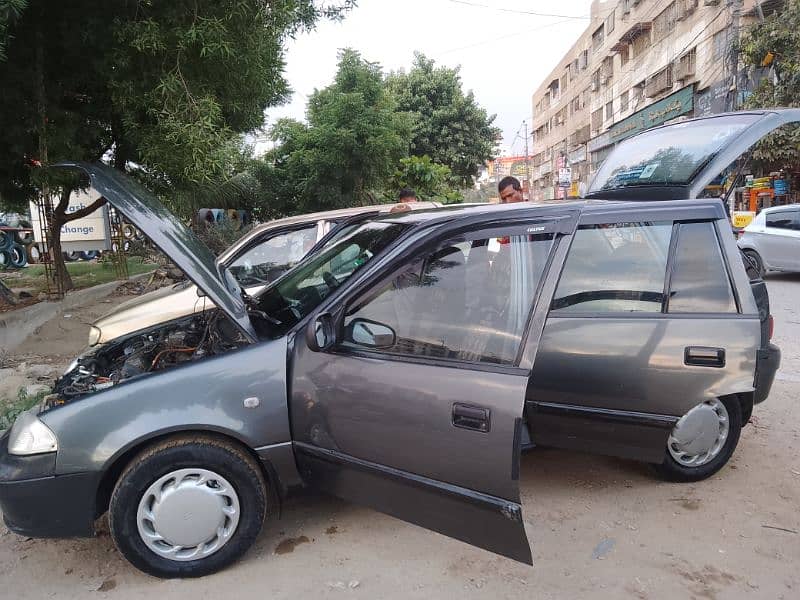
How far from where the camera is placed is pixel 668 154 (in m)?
3.87

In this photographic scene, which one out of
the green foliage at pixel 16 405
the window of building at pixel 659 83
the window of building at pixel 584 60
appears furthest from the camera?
the window of building at pixel 584 60

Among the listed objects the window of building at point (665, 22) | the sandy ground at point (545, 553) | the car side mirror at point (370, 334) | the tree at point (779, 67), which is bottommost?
the sandy ground at point (545, 553)

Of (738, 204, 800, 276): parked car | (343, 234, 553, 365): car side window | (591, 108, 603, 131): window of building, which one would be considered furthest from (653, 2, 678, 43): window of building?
(343, 234, 553, 365): car side window

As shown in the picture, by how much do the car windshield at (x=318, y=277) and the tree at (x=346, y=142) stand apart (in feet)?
31.4

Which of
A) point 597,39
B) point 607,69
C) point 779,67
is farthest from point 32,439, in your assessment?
point 597,39

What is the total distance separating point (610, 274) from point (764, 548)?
1.54 meters

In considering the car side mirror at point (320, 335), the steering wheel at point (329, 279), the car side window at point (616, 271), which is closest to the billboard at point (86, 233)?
the steering wheel at point (329, 279)

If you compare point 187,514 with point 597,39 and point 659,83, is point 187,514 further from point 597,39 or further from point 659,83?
point 597,39

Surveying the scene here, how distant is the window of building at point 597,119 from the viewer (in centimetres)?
3791

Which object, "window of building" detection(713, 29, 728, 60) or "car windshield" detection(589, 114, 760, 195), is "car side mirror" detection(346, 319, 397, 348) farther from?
"window of building" detection(713, 29, 728, 60)

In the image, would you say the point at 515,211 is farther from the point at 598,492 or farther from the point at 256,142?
the point at 256,142

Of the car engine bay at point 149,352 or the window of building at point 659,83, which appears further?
the window of building at point 659,83

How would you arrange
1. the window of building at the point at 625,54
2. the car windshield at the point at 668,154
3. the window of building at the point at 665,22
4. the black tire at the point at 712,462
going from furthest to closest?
the window of building at the point at 625,54 → the window of building at the point at 665,22 → the car windshield at the point at 668,154 → the black tire at the point at 712,462

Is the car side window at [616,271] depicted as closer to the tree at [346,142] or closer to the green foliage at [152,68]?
the green foliage at [152,68]
